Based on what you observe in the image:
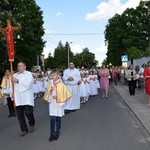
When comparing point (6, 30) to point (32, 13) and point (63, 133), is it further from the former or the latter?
point (32, 13)

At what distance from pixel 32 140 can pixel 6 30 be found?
456 centimetres

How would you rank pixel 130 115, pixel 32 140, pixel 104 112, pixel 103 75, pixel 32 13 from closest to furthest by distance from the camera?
1. pixel 32 140
2. pixel 130 115
3. pixel 104 112
4. pixel 103 75
5. pixel 32 13

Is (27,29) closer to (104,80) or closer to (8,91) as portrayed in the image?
(104,80)

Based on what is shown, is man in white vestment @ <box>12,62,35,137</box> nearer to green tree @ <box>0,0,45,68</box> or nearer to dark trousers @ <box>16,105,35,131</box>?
dark trousers @ <box>16,105,35,131</box>

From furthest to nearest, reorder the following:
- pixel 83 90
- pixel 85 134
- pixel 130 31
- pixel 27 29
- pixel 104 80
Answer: pixel 130 31 < pixel 27 29 < pixel 104 80 < pixel 83 90 < pixel 85 134

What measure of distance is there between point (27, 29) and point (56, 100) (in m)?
40.0

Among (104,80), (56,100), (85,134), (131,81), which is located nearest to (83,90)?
(104,80)

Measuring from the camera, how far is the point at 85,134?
1106 centimetres

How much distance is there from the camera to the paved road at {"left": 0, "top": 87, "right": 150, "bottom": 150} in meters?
9.55

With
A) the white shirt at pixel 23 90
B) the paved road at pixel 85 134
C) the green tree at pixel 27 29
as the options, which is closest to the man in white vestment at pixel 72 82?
the paved road at pixel 85 134

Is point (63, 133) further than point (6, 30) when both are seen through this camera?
No

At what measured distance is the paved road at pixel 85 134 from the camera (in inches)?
376

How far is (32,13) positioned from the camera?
2149 inches

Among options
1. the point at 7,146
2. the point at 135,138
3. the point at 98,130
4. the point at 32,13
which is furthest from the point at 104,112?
the point at 32,13
